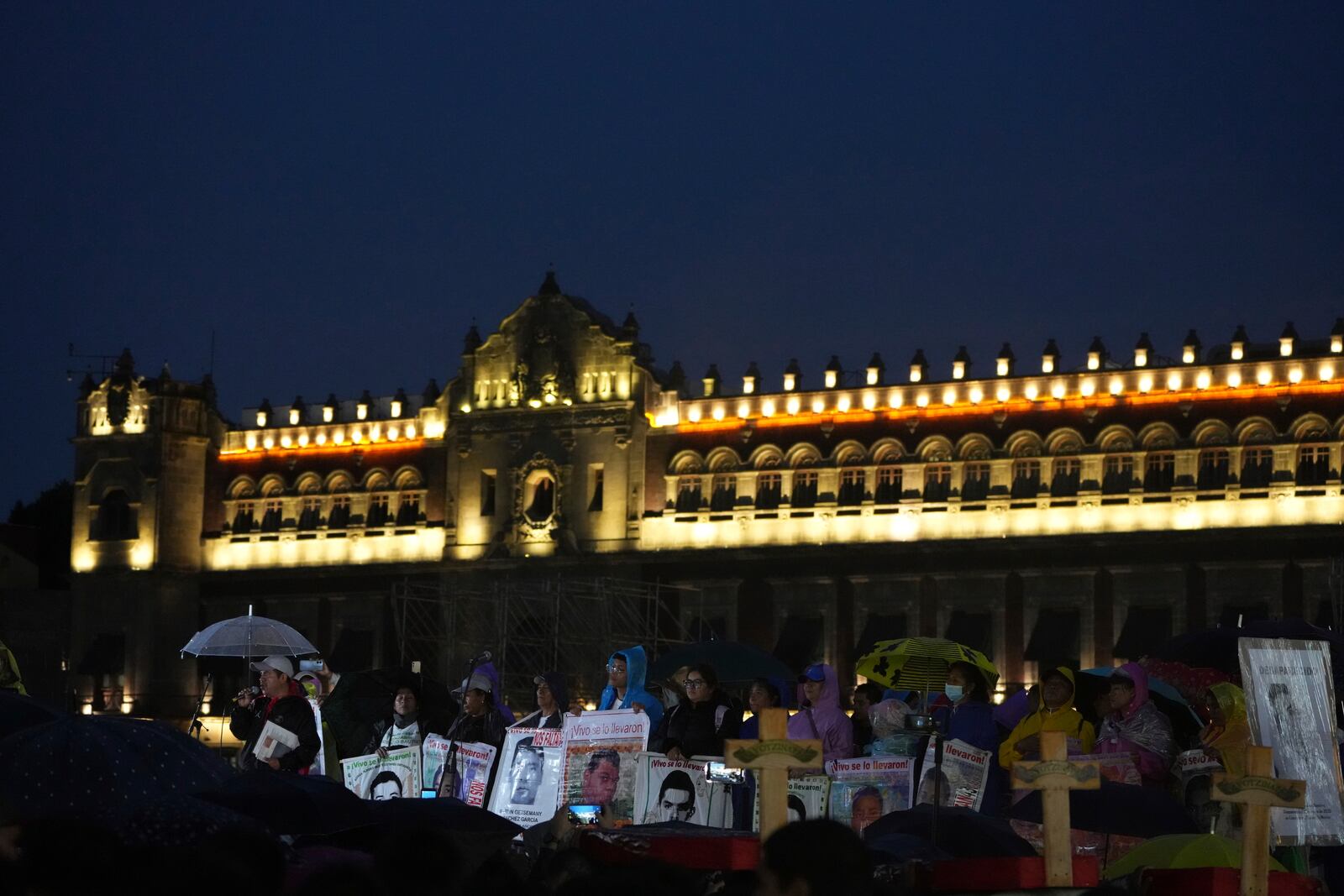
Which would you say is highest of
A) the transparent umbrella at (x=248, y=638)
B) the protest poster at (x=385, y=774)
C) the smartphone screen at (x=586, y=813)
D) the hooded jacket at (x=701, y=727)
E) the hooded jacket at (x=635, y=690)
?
the transparent umbrella at (x=248, y=638)

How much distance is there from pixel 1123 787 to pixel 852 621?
36.1m

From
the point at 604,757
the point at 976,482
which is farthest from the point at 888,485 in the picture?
the point at 604,757

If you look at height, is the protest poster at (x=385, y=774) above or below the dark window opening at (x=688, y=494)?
below

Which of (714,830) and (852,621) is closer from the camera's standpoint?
(714,830)

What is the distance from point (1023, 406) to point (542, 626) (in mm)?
11935

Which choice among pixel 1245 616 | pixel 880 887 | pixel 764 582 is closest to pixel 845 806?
pixel 880 887

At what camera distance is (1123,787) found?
12.6 meters

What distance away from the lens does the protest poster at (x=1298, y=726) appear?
39.6 ft

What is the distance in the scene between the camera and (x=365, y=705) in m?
18.4

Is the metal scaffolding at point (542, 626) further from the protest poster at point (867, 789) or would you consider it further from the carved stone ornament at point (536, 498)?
the protest poster at point (867, 789)

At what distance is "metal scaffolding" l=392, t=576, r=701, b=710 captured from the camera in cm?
4734

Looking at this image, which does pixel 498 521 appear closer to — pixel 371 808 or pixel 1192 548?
pixel 1192 548

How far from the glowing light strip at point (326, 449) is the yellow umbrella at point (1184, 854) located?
4461cm

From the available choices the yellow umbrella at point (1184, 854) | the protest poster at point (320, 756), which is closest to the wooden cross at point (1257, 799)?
the yellow umbrella at point (1184, 854)
